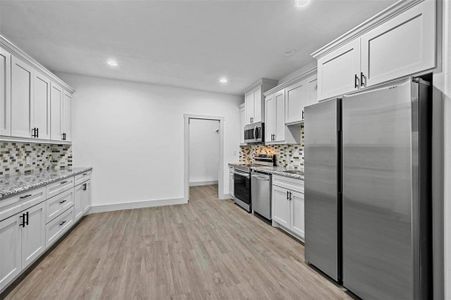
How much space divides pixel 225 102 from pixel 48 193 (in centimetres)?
407

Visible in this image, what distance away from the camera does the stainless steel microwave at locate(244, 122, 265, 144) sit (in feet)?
14.0

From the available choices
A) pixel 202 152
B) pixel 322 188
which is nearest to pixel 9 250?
pixel 322 188

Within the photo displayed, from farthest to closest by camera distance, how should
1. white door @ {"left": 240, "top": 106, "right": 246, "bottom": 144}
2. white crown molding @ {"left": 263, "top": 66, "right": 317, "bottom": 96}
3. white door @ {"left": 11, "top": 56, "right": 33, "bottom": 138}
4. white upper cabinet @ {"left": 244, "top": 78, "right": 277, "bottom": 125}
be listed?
white door @ {"left": 240, "top": 106, "right": 246, "bottom": 144} < white upper cabinet @ {"left": 244, "top": 78, "right": 277, "bottom": 125} < white crown molding @ {"left": 263, "top": 66, "right": 317, "bottom": 96} < white door @ {"left": 11, "top": 56, "right": 33, "bottom": 138}

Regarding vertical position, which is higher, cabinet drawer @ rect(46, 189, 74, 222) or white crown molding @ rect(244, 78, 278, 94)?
white crown molding @ rect(244, 78, 278, 94)

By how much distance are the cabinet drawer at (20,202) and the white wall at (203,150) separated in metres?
5.08

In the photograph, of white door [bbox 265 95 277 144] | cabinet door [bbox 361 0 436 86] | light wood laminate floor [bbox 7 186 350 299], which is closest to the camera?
cabinet door [bbox 361 0 436 86]

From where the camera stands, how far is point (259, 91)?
4371 mm

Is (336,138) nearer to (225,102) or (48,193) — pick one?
(48,193)

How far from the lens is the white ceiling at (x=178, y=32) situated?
206 centimetres

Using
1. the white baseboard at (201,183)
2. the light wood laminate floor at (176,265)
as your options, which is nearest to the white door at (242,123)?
the light wood laminate floor at (176,265)

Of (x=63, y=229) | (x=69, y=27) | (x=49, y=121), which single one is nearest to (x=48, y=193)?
(x=63, y=229)

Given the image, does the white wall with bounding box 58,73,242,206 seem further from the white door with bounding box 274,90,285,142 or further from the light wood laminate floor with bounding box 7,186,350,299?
the white door with bounding box 274,90,285,142

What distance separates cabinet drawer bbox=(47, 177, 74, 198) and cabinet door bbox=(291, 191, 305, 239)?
3229mm

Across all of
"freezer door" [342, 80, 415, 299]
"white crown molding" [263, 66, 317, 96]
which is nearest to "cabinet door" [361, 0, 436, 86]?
"freezer door" [342, 80, 415, 299]
